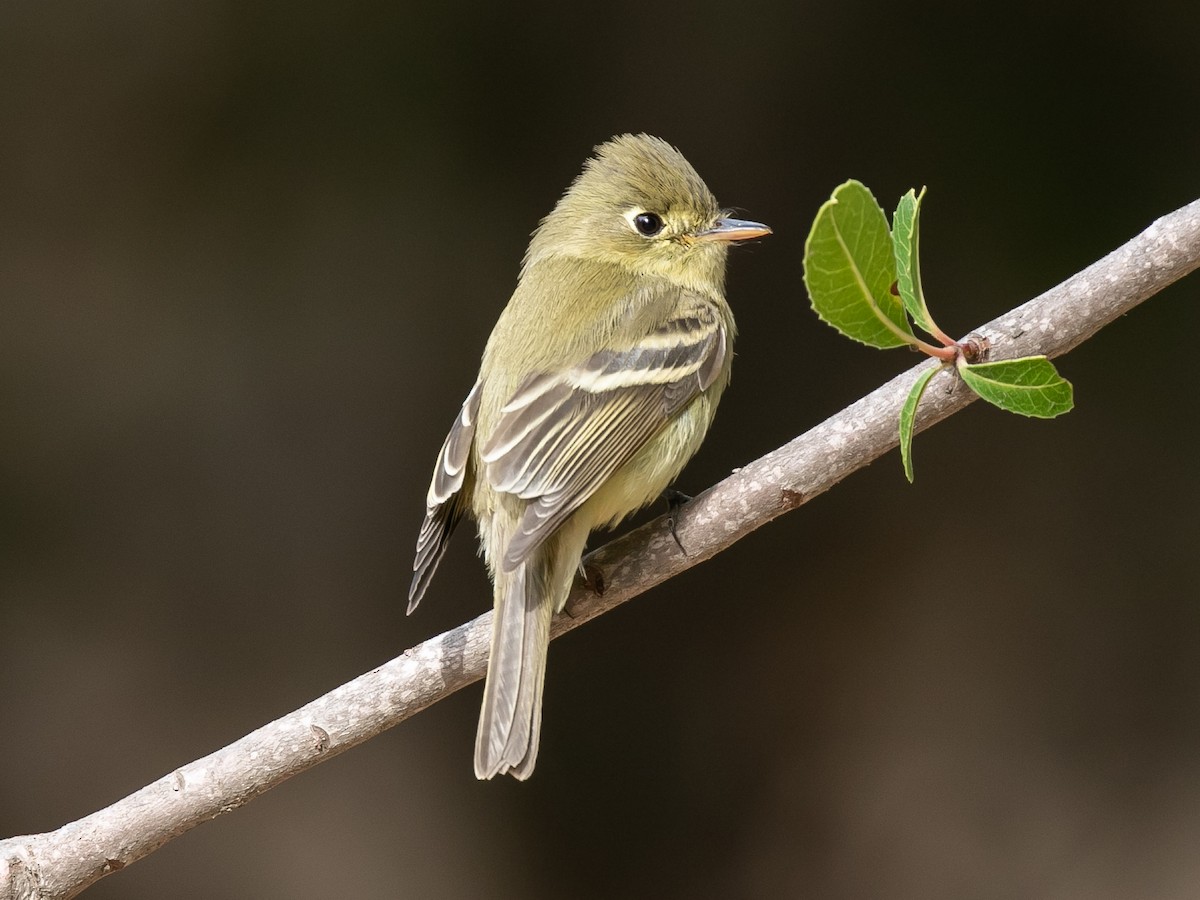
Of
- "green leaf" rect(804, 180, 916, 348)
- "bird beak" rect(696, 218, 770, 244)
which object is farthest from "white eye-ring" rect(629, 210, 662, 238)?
"green leaf" rect(804, 180, 916, 348)

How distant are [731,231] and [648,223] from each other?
0.78ft

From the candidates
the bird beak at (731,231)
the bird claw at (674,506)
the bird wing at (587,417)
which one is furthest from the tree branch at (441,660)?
the bird beak at (731,231)

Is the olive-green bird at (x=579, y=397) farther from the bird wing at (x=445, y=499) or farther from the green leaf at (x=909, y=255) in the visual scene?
the green leaf at (x=909, y=255)

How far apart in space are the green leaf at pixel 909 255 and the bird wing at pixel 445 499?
52.0 inches

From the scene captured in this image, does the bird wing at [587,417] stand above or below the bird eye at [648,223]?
below

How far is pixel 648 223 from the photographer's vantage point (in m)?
3.28

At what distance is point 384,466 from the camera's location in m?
4.14

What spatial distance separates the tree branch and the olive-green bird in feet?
0.63

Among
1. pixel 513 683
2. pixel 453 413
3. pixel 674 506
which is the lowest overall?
pixel 513 683

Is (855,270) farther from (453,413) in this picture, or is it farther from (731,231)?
(453,413)

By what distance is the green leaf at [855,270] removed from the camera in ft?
5.28

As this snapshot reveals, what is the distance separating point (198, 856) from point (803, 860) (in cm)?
189

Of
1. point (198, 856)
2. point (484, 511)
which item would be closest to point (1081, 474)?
point (484, 511)

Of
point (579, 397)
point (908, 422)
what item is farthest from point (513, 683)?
point (908, 422)
